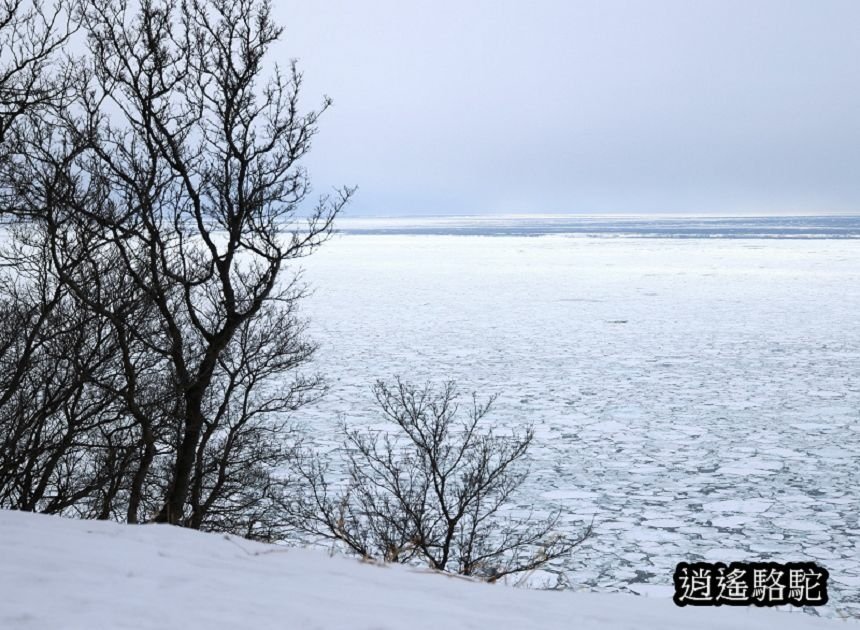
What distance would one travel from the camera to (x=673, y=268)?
47.8m

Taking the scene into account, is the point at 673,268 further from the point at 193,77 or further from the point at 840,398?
the point at 193,77

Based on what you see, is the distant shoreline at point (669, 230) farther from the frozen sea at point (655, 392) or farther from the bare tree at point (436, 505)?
the bare tree at point (436, 505)

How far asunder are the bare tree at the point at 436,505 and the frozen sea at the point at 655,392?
19.9 inches

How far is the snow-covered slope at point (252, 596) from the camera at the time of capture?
338cm

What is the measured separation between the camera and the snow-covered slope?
3.38 meters

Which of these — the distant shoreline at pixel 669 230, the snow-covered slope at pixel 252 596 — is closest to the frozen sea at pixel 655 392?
the snow-covered slope at pixel 252 596

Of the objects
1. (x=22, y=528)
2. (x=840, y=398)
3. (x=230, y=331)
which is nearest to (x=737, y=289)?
(x=840, y=398)

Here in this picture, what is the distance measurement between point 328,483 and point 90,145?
593 cm
